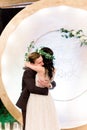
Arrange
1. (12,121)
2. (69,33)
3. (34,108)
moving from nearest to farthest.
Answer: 1. (34,108)
2. (69,33)
3. (12,121)

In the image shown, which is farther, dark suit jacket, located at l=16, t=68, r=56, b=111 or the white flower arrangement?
the white flower arrangement

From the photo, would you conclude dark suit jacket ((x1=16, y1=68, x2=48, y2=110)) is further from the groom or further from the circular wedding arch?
the circular wedding arch

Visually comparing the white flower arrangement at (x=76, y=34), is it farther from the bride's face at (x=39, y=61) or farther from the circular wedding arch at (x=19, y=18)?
the bride's face at (x=39, y=61)

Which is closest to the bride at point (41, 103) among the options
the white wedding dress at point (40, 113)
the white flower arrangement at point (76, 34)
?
the white wedding dress at point (40, 113)

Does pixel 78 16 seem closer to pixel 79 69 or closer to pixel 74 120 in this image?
pixel 79 69

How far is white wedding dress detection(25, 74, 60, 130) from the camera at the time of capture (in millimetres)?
1865

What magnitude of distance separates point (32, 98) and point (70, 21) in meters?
0.61

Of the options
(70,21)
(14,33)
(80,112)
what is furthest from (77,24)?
(80,112)

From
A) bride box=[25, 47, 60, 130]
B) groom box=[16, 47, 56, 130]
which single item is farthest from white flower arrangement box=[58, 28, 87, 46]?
groom box=[16, 47, 56, 130]

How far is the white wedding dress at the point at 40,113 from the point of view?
1.87m


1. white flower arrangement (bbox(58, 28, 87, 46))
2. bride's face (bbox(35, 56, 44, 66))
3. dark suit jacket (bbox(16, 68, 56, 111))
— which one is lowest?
dark suit jacket (bbox(16, 68, 56, 111))

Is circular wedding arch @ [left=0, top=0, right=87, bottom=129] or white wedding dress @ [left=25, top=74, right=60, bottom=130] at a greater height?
circular wedding arch @ [left=0, top=0, right=87, bottom=129]

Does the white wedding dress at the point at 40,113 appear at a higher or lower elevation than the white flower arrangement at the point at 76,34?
lower

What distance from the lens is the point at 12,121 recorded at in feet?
8.67
